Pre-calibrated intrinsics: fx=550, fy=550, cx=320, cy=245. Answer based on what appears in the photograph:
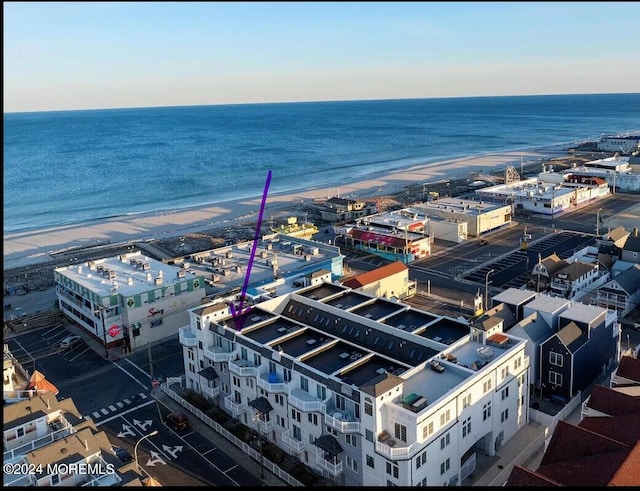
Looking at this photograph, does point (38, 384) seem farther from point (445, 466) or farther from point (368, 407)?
point (445, 466)

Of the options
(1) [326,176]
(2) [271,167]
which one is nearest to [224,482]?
(1) [326,176]

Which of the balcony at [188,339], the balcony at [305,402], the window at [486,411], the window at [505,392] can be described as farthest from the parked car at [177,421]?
the window at [505,392]

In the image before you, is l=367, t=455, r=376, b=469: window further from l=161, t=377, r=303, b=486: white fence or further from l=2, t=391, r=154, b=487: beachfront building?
l=2, t=391, r=154, b=487: beachfront building

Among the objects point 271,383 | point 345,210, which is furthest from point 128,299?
point 345,210

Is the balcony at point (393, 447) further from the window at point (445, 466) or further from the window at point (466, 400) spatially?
the window at point (466, 400)

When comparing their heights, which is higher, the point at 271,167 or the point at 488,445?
the point at 271,167

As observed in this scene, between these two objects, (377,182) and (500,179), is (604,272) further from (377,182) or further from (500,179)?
(377,182)
